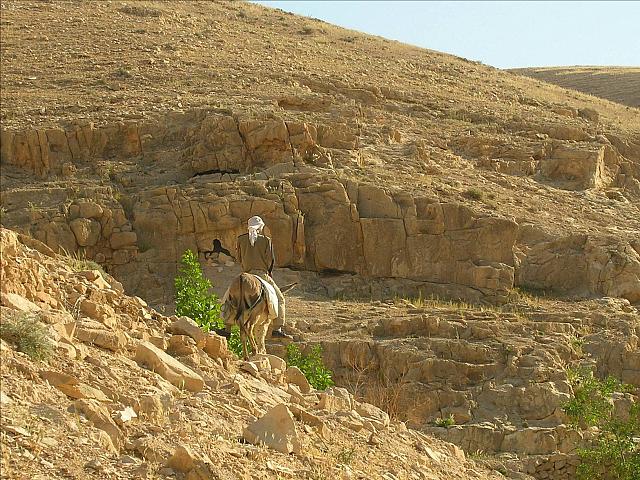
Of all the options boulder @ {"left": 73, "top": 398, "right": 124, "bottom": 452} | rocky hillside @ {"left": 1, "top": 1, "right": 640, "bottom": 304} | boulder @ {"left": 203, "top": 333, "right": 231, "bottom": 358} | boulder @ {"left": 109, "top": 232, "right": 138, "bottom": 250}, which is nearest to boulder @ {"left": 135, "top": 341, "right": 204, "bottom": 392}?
boulder @ {"left": 203, "top": 333, "right": 231, "bottom": 358}

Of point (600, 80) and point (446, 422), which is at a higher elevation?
point (600, 80)

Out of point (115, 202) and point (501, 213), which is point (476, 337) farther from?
point (115, 202)

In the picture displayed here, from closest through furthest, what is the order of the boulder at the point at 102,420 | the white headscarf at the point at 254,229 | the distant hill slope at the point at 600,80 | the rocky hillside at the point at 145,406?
the rocky hillside at the point at 145,406
the boulder at the point at 102,420
the white headscarf at the point at 254,229
the distant hill slope at the point at 600,80

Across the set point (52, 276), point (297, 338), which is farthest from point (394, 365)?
point (52, 276)

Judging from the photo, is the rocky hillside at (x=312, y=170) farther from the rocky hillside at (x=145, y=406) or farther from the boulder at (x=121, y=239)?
the rocky hillside at (x=145, y=406)

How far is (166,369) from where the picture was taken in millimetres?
8500

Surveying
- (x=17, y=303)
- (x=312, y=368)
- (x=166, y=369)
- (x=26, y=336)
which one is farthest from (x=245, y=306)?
(x=26, y=336)

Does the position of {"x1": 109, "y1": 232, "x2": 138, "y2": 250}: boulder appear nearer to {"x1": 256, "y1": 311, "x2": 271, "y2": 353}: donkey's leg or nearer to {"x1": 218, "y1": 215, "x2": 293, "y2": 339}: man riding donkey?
{"x1": 218, "y1": 215, "x2": 293, "y2": 339}: man riding donkey

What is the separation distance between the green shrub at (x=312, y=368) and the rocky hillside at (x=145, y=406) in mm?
3252

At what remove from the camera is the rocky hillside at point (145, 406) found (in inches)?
263

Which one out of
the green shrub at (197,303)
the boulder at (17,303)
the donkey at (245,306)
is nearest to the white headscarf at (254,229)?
the green shrub at (197,303)

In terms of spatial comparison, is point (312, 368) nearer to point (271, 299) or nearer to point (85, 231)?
point (271, 299)

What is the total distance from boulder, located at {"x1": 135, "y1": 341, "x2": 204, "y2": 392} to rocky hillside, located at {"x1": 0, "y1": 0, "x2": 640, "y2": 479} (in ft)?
0.09

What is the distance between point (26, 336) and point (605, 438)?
24.7ft
